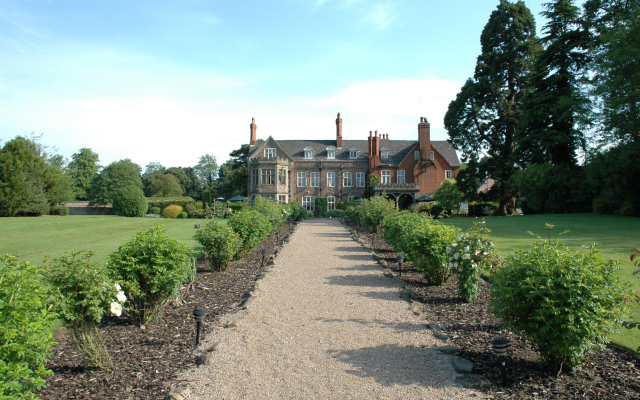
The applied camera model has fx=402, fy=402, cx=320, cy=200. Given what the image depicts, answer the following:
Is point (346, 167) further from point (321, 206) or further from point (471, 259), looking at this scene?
point (471, 259)

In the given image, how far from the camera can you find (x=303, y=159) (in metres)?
46.2

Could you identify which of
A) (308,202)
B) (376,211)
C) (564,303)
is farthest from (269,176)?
(564,303)

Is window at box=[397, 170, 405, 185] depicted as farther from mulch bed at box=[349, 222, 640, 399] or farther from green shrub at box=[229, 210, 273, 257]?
mulch bed at box=[349, 222, 640, 399]

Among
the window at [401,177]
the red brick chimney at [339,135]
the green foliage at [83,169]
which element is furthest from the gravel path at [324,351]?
the green foliage at [83,169]

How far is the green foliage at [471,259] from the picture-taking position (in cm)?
683

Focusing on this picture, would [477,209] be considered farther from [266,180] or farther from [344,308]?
[344,308]

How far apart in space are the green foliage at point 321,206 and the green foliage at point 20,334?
39552 millimetres

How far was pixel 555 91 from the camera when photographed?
2859cm

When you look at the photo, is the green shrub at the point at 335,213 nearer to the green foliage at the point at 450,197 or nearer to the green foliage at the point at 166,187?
the green foliage at the point at 450,197

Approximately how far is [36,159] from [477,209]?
3673 centimetres

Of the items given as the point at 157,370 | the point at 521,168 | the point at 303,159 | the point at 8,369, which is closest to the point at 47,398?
the point at 157,370

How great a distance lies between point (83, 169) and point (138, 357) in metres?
71.6

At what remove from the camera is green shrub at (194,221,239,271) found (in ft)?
31.9

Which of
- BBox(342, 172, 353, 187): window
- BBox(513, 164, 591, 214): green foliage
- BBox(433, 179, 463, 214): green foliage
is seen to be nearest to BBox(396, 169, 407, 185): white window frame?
BBox(342, 172, 353, 187): window
